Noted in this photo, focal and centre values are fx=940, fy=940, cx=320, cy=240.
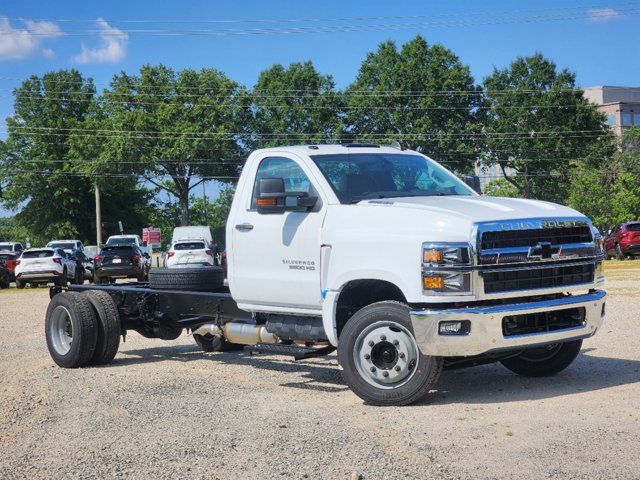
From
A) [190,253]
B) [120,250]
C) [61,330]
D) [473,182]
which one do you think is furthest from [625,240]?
[61,330]

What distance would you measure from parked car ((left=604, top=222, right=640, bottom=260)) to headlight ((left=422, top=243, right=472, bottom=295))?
34888 mm

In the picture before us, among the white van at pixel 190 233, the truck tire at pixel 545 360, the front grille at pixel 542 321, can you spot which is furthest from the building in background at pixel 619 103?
the front grille at pixel 542 321

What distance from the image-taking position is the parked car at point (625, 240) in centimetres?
4106

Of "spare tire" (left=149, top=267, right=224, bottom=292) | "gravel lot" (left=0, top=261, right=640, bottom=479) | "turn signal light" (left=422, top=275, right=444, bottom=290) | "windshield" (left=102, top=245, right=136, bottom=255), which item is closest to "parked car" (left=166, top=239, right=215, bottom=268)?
"windshield" (left=102, top=245, right=136, bottom=255)

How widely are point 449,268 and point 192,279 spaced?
4215 mm

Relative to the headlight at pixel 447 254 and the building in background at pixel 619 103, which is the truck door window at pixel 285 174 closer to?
the headlight at pixel 447 254

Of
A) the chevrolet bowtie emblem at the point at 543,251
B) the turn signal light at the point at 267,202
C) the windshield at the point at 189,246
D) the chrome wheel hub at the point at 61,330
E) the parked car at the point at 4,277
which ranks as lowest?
the parked car at the point at 4,277

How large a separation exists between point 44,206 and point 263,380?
75.1 metres

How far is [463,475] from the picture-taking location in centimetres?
566

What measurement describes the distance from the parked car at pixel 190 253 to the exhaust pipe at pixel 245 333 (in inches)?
940

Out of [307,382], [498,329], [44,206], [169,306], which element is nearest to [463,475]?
[498,329]

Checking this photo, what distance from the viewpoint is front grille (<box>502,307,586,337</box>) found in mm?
7707

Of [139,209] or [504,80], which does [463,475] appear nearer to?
[504,80]

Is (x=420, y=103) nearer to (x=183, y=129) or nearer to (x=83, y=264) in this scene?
(x=183, y=129)
